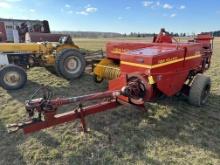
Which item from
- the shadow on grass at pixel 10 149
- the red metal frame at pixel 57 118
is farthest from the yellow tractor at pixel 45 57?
the red metal frame at pixel 57 118

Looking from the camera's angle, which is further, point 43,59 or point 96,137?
point 43,59

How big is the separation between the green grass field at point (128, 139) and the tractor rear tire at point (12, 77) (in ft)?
3.76

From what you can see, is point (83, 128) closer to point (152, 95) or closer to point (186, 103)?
point (152, 95)

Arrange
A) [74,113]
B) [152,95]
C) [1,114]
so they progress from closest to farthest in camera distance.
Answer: [74,113] → [152,95] → [1,114]

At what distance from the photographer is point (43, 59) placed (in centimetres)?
785

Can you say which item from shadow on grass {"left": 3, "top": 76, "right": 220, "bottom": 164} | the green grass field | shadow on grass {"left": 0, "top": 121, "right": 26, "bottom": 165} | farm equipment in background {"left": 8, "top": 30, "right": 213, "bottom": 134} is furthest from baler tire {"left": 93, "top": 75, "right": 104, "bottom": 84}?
shadow on grass {"left": 0, "top": 121, "right": 26, "bottom": 165}

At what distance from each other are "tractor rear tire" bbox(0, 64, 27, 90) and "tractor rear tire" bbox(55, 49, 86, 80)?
1.12 meters

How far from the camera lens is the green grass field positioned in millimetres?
3498

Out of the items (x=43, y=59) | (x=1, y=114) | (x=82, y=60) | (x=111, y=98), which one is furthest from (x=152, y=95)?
(x=43, y=59)

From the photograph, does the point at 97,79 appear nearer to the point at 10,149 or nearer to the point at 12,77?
the point at 12,77

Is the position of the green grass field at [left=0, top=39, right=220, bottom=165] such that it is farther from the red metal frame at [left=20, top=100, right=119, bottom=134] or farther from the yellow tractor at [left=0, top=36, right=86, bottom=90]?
the yellow tractor at [left=0, top=36, right=86, bottom=90]

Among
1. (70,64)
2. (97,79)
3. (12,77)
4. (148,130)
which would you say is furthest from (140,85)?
(12,77)

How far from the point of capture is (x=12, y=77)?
22.1ft

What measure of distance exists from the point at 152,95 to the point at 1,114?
3194 millimetres
